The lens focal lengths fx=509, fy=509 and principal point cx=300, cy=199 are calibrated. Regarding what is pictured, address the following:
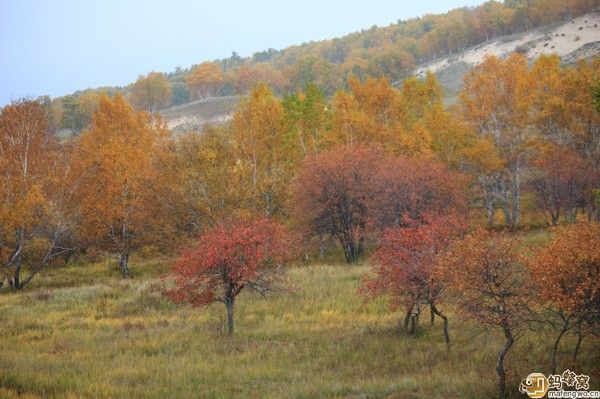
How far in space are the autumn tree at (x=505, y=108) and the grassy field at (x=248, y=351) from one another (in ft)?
67.2

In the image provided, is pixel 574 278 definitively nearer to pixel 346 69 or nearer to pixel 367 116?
pixel 367 116

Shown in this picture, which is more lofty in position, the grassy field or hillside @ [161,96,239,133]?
hillside @ [161,96,239,133]

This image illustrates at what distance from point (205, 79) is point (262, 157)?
109426mm

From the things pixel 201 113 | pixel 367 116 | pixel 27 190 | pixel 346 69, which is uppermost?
pixel 346 69

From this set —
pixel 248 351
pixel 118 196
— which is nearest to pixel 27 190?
pixel 118 196

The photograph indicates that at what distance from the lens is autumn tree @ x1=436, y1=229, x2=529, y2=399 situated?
44.0 ft

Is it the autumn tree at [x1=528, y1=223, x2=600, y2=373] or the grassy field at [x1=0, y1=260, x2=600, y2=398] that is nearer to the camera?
the autumn tree at [x1=528, y1=223, x2=600, y2=373]

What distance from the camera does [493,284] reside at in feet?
45.3

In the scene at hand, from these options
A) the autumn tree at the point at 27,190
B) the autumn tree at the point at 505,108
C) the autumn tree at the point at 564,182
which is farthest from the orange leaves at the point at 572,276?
the autumn tree at the point at 27,190

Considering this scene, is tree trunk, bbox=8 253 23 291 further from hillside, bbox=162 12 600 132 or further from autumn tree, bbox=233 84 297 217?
hillside, bbox=162 12 600 132

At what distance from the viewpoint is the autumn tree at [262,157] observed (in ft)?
125

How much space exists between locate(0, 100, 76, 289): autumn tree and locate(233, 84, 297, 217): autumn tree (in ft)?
41.0

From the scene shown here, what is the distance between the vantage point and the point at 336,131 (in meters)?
43.6

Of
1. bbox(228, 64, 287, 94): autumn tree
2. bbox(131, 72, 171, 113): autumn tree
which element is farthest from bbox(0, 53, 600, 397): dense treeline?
bbox(228, 64, 287, 94): autumn tree
